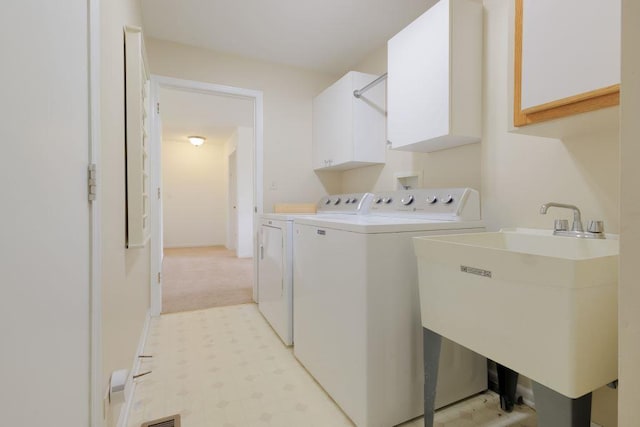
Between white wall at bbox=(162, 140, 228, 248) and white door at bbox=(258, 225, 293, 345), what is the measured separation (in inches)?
192

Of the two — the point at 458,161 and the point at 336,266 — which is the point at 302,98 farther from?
the point at 336,266

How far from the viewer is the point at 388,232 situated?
132 centimetres

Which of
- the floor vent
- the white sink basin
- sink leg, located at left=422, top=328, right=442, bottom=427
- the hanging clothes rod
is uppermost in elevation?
the hanging clothes rod

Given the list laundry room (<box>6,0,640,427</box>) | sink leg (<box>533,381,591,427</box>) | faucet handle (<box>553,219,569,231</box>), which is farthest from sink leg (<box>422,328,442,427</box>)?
faucet handle (<box>553,219,569,231</box>)

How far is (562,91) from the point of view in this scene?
3.44 ft

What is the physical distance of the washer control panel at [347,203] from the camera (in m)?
2.29

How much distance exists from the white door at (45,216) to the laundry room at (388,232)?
0.01m

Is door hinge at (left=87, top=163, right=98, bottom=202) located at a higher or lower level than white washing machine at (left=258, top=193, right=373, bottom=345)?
higher

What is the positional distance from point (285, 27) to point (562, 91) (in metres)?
1.98

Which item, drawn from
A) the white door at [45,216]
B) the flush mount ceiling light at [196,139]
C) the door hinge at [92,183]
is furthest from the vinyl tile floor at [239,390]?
the flush mount ceiling light at [196,139]

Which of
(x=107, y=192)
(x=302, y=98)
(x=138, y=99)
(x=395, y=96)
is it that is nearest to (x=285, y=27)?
(x=302, y=98)

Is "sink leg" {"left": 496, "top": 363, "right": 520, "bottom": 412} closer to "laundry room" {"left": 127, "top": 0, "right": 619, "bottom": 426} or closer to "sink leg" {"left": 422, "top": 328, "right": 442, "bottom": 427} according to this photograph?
"laundry room" {"left": 127, "top": 0, "right": 619, "bottom": 426}

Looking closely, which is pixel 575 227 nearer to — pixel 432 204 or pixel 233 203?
pixel 432 204

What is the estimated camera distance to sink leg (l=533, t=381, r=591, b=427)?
0.81 m
